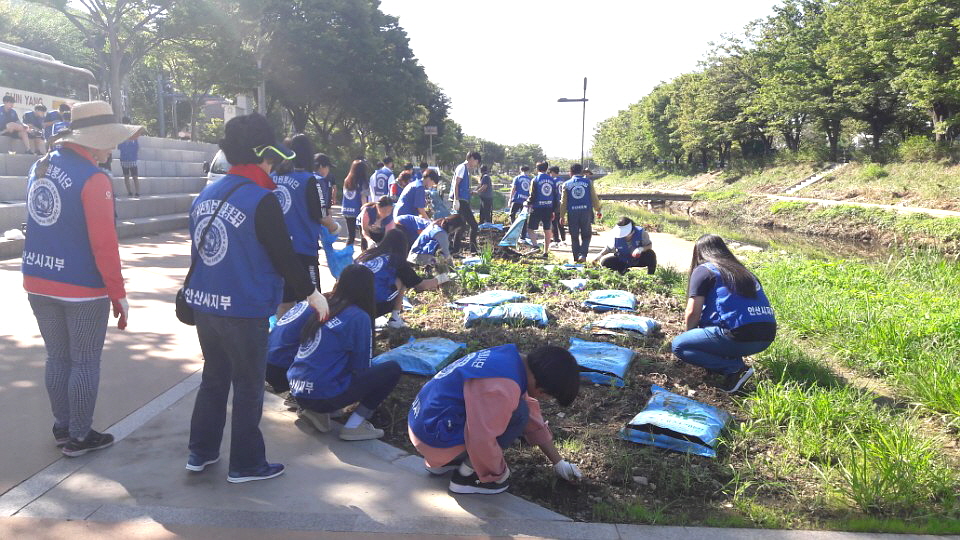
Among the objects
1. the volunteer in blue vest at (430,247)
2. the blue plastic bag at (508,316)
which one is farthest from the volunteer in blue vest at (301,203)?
the volunteer in blue vest at (430,247)

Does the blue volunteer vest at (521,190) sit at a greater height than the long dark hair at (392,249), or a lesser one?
greater

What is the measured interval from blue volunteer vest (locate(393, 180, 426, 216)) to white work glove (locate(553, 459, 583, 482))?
6.13m

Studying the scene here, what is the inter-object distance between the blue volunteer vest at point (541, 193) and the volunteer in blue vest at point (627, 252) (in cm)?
292

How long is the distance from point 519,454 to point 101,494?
2.07 meters

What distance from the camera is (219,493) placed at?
9.98 feet

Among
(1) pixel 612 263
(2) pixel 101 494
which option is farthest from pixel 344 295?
(1) pixel 612 263

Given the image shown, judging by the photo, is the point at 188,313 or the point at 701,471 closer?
the point at 188,313

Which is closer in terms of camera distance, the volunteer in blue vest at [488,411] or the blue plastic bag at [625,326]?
the volunteer in blue vest at [488,411]

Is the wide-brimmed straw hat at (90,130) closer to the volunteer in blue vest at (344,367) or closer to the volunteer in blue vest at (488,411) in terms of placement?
the volunteer in blue vest at (344,367)

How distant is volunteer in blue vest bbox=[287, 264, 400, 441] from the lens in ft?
12.0

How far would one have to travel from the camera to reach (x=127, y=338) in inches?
210

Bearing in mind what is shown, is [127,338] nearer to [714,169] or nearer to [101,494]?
[101,494]

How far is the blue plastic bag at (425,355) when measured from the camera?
482 cm

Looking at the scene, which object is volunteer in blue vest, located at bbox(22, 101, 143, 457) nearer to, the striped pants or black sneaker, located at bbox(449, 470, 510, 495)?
the striped pants
